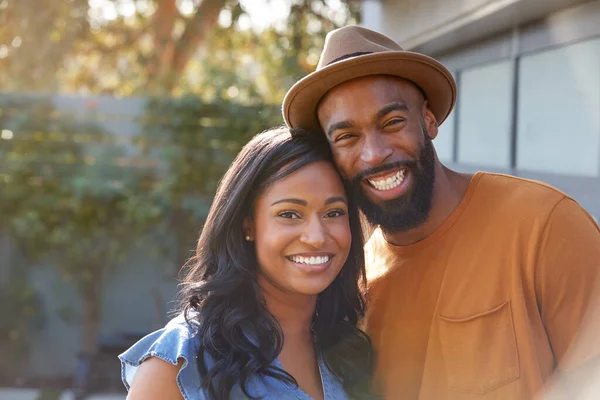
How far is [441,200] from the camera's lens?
2.38 m

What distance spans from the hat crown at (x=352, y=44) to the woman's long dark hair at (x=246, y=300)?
0.86 feet

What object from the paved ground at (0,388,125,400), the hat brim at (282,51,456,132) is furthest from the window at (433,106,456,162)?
the paved ground at (0,388,125,400)

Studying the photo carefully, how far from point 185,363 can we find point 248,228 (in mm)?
501

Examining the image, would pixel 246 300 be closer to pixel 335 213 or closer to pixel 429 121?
pixel 335 213

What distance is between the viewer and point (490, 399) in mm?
2086

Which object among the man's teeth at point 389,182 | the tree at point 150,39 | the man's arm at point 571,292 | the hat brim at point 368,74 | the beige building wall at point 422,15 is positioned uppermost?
the tree at point 150,39

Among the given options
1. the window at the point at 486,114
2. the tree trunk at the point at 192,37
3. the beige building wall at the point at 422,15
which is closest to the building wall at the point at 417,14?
the beige building wall at the point at 422,15

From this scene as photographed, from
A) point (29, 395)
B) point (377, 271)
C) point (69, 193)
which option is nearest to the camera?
point (377, 271)

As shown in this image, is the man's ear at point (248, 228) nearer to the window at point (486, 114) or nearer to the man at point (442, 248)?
the man at point (442, 248)

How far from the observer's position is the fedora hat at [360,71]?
2.29 m

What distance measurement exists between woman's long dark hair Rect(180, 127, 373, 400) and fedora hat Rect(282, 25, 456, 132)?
0.09 metres

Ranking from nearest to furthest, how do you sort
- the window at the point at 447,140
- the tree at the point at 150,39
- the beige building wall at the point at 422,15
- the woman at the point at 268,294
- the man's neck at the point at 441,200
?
the woman at the point at 268,294 < the man's neck at the point at 441,200 < the beige building wall at the point at 422,15 < the window at the point at 447,140 < the tree at the point at 150,39

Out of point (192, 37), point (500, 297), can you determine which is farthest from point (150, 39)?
point (500, 297)

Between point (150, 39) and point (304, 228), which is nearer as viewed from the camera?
point (304, 228)
